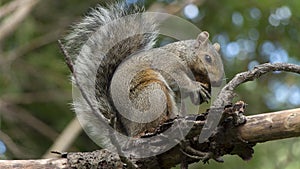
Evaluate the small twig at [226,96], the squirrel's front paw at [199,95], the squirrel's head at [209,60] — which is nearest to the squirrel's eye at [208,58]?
the squirrel's head at [209,60]

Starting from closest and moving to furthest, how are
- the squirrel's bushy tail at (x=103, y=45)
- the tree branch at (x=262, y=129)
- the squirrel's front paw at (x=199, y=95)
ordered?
the tree branch at (x=262, y=129), the squirrel's bushy tail at (x=103, y=45), the squirrel's front paw at (x=199, y=95)

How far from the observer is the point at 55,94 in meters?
3.36

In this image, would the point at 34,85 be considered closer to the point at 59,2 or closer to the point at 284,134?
the point at 59,2

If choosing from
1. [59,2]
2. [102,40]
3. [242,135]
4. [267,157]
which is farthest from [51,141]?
[242,135]

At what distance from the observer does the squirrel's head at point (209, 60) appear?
2.02 m

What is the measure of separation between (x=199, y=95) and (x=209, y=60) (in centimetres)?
25

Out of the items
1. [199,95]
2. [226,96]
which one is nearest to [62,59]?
[199,95]

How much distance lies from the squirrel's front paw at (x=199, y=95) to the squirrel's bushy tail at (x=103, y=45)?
218mm

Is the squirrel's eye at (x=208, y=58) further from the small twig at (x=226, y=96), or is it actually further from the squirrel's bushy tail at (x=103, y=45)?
the small twig at (x=226, y=96)

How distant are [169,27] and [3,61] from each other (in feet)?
2.84

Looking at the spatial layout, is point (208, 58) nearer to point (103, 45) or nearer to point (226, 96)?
point (103, 45)

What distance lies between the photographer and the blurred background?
301cm

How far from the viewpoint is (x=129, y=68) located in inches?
74.8

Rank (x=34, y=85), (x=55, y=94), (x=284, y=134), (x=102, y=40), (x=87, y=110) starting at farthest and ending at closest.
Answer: (x=34, y=85)
(x=55, y=94)
(x=102, y=40)
(x=87, y=110)
(x=284, y=134)
